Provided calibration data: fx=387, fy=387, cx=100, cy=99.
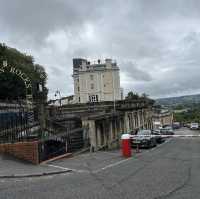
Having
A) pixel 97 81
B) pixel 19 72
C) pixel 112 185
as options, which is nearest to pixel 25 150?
pixel 112 185

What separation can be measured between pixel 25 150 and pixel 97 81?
92.5m

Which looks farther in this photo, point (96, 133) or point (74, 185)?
point (96, 133)

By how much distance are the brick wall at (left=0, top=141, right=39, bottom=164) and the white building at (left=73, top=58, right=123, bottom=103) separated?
290ft

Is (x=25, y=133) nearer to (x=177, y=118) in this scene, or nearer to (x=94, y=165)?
(x=94, y=165)

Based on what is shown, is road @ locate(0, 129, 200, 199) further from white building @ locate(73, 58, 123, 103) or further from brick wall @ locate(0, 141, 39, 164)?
white building @ locate(73, 58, 123, 103)

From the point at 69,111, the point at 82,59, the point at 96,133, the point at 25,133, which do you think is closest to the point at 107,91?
the point at 82,59

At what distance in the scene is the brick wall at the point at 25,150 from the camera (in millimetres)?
16250

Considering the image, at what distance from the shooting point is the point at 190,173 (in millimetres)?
13602

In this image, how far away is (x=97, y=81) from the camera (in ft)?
356

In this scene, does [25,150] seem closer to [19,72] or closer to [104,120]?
[104,120]

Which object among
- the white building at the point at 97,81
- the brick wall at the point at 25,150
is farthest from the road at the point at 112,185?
the white building at the point at 97,81

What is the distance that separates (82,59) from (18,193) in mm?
108160

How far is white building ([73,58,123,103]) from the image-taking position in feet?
351

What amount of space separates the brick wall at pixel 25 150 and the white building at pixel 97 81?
3486 inches
